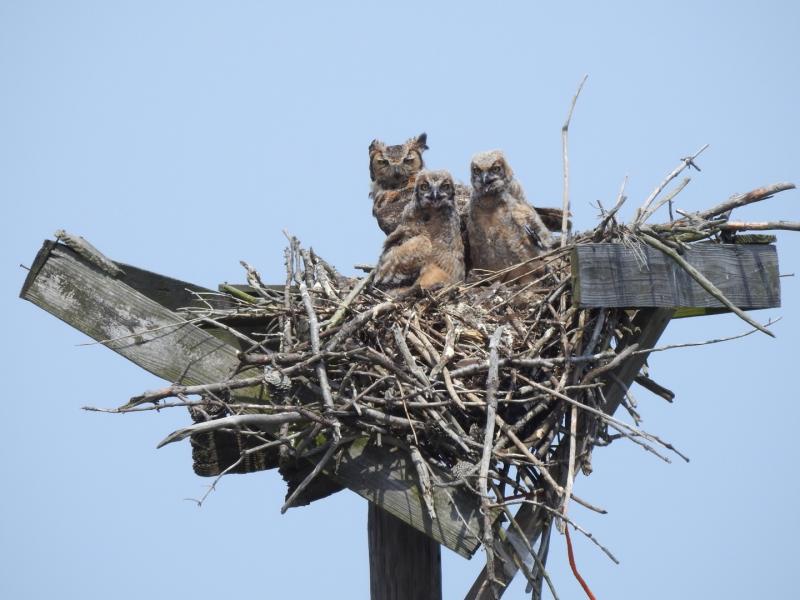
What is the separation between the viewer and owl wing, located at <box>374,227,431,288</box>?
5652 millimetres

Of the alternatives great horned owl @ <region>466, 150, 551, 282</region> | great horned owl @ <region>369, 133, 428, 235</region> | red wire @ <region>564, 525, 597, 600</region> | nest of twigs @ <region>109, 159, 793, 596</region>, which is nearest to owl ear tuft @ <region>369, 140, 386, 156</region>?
great horned owl @ <region>369, 133, 428, 235</region>

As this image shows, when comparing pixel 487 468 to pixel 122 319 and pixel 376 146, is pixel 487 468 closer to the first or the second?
pixel 122 319

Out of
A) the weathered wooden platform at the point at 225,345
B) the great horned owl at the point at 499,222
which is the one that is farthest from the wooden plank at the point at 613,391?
the great horned owl at the point at 499,222

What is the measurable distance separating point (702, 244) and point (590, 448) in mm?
963

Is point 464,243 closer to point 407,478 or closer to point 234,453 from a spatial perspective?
point 234,453

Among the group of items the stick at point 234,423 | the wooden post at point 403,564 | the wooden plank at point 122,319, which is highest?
the wooden plank at point 122,319

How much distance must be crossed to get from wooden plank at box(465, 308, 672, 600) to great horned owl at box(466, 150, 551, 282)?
4.73 feet

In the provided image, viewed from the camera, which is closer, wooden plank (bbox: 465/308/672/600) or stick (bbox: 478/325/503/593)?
stick (bbox: 478/325/503/593)

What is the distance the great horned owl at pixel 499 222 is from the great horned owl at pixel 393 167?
121cm

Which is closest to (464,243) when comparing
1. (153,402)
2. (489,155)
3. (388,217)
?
(489,155)

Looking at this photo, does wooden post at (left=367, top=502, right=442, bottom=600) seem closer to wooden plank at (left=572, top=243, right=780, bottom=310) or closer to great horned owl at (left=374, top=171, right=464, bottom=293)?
great horned owl at (left=374, top=171, right=464, bottom=293)

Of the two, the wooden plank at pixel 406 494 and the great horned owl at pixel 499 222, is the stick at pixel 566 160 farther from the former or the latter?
the wooden plank at pixel 406 494

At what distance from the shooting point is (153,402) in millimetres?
3689

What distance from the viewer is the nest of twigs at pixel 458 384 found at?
3871 millimetres
